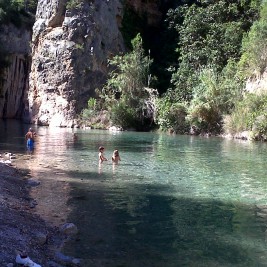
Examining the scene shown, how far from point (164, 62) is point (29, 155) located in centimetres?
3166

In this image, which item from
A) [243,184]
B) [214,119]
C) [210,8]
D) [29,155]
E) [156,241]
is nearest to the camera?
[156,241]

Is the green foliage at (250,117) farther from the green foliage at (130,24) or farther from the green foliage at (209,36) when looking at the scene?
the green foliage at (130,24)

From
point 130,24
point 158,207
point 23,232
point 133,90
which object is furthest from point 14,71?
point 23,232

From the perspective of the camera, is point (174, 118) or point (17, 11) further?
point (17, 11)

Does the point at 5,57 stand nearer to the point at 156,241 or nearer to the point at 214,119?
the point at 214,119

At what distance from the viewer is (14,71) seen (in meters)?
59.4

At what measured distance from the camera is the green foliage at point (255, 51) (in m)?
38.9

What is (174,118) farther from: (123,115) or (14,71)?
(14,71)

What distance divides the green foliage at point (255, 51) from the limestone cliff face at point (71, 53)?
16.7 meters

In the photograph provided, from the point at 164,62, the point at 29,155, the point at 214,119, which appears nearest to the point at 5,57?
the point at 164,62

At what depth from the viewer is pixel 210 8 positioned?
156ft

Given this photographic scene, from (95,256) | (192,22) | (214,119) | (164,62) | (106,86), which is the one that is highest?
(192,22)

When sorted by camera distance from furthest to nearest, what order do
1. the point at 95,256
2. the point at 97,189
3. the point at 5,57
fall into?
the point at 5,57, the point at 97,189, the point at 95,256

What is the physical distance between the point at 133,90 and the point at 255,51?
43.3 ft
